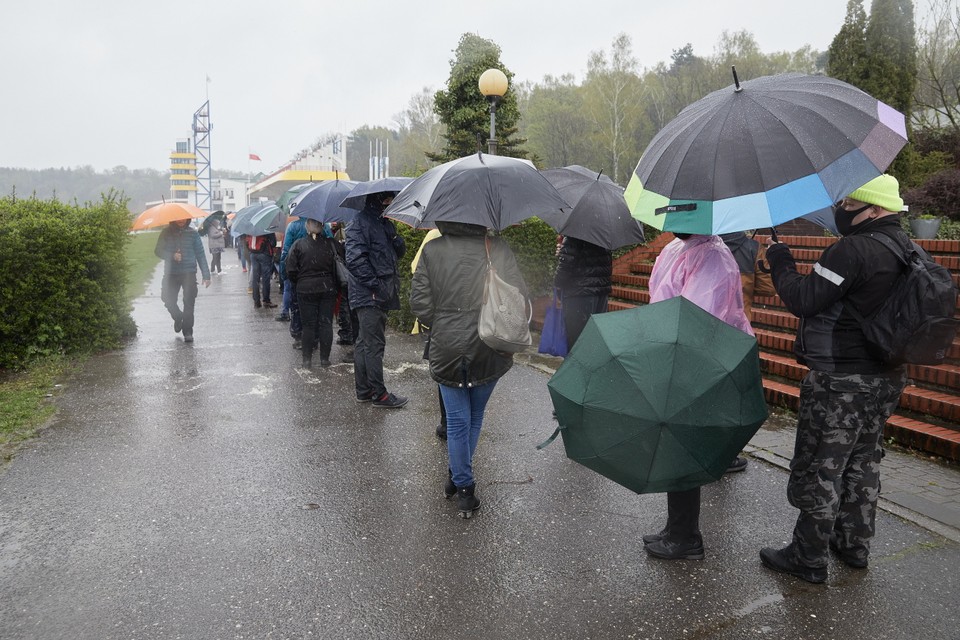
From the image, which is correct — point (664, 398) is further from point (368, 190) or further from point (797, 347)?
point (368, 190)

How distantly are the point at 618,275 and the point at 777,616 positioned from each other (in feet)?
25.2

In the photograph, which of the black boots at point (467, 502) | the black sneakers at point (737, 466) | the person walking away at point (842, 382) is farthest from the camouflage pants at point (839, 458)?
the black boots at point (467, 502)

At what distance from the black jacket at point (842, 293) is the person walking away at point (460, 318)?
1.45 meters

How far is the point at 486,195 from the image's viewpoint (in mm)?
3730

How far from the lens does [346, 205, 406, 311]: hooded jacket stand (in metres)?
5.83

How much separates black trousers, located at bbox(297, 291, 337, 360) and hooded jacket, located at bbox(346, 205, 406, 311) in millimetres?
1623

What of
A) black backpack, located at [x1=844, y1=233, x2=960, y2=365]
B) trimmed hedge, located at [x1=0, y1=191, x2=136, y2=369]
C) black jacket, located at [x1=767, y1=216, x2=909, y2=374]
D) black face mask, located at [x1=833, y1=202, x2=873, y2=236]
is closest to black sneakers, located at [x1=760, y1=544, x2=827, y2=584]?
black jacket, located at [x1=767, y1=216, x2=909, y2=374]

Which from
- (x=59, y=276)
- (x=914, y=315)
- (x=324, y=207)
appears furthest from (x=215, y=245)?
(x=914, y=315)

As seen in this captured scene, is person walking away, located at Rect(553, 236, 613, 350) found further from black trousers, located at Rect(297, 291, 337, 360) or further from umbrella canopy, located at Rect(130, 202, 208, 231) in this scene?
umbrella canopy, located at Rect(130, 202, 208, 231)

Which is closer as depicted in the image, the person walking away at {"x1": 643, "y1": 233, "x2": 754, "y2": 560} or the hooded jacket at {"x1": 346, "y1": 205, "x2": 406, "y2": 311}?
the person walking away at {"x1": 643, "y1": 233, "x2": 754, "y2": 560}

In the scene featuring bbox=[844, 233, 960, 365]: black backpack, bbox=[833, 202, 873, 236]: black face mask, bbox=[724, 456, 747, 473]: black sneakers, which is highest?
bbox=[833, 202, 873, 236]: black face mask

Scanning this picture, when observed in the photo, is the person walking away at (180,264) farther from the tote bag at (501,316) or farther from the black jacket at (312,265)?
the tote bag at (501,316)

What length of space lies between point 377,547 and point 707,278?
232 centimetres

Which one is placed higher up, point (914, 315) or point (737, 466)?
point (914, 315)
